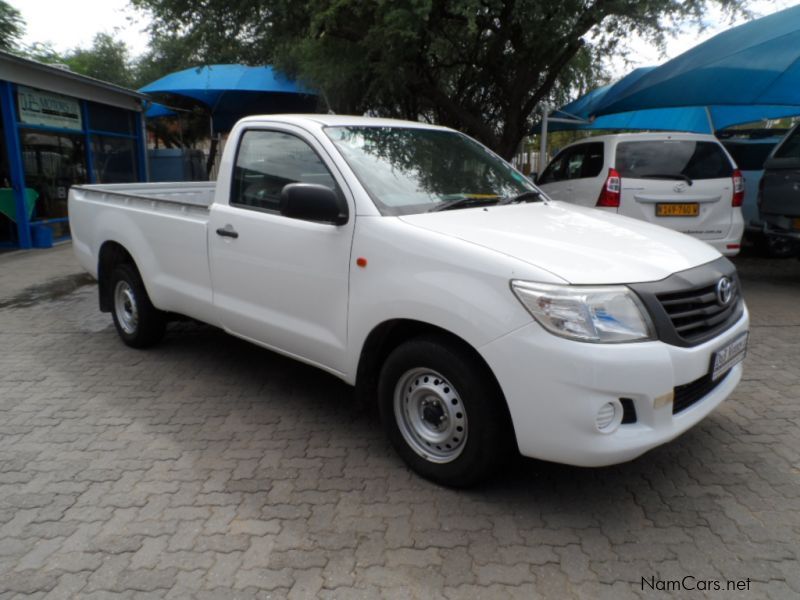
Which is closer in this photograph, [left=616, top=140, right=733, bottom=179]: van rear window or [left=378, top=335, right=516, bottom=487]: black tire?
[left=378, top=335, right=516, bottom=487]: black tire

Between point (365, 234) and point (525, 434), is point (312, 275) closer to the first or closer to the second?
point (365, 234)

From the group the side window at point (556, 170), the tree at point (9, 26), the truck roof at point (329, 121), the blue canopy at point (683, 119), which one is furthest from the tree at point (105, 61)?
the truck roof at point (329, 121)

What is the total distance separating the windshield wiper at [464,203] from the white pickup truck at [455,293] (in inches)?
0.5

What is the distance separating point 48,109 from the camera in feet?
36.2

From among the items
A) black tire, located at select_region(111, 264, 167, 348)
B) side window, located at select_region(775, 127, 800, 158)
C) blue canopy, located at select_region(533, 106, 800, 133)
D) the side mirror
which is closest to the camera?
the side mirror

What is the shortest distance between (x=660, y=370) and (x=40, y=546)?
2.76m

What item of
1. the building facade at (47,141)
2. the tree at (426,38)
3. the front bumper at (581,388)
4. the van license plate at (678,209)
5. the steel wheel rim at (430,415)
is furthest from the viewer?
the building facade at (47,141)

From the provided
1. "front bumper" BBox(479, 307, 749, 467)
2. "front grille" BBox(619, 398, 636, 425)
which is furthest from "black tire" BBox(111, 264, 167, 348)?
"front grille" BBox(619, 398, 636, 425)

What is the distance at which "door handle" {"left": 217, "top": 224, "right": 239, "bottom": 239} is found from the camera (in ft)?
13.1

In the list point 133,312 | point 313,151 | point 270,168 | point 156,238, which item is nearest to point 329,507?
point 313,151

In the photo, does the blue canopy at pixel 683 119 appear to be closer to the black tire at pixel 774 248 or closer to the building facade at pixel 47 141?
the black tire at pixel 774 248

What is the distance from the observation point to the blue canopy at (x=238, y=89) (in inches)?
564

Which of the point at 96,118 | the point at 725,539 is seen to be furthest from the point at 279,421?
the point at 96,118

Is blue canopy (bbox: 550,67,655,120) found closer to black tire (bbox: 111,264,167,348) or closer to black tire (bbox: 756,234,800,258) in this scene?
black tire (bbox: 756,234,800,258)
